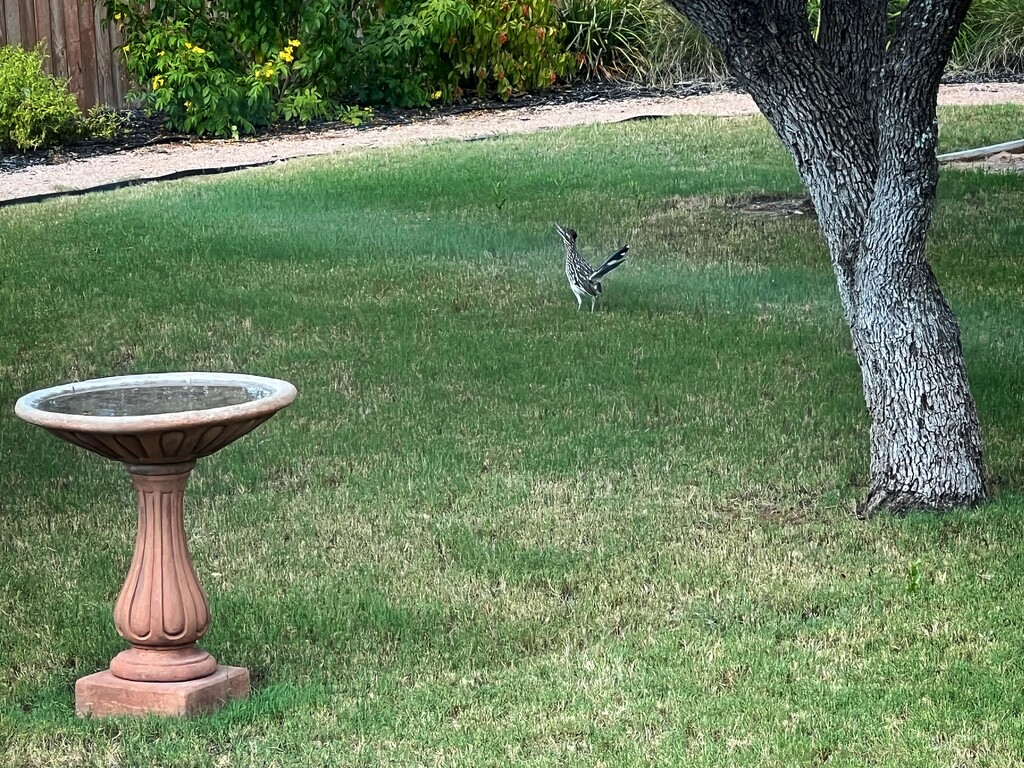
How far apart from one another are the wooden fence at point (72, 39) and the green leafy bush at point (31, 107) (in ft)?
5.17

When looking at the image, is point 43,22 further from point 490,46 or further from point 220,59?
point 490,46

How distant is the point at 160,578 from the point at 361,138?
11711 millimetres

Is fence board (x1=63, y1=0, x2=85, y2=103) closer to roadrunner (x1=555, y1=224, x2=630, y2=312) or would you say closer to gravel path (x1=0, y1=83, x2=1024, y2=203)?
gravel path (x1=0, y1=83, x2=1024, y2=203)

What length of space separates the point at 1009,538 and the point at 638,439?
1.87m

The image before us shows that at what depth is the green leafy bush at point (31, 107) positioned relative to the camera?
1473 centimetres

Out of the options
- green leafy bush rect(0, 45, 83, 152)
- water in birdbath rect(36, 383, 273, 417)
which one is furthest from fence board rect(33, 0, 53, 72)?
water in birdbath rect(36, 383, 273, 417)

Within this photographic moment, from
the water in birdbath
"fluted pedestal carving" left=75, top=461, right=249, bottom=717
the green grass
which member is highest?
the water in birdbath

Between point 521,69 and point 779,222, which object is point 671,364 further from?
point 521,69

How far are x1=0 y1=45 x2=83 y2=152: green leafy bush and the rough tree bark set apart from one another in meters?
10.3

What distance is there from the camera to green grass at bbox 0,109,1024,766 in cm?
427

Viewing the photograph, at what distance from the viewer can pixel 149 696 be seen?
14.1ft

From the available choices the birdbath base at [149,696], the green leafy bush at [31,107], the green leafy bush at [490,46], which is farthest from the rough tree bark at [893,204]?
the green leafy bush at [490,46]

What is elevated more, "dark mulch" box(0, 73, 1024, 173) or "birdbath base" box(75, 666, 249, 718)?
"dark mulch" box(0, 73, 1024, 173)

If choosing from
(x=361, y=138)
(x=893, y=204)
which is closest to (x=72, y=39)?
(x=361, y=138)
